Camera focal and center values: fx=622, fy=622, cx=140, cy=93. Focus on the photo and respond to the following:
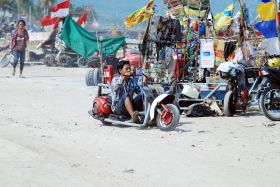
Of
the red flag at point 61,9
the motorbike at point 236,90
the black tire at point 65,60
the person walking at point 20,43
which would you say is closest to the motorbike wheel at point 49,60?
the black tire at point 65,60

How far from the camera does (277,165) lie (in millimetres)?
6750

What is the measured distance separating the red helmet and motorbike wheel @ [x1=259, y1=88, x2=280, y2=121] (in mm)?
2516

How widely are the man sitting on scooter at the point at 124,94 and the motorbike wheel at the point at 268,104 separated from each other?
6.82 feet

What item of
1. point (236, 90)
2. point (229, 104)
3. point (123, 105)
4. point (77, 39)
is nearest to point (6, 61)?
point (77, 39)

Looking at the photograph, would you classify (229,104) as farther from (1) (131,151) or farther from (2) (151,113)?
(1) (131,151)

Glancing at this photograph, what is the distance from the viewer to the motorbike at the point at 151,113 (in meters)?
9.23

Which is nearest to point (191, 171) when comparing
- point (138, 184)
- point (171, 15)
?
point (138, 184)

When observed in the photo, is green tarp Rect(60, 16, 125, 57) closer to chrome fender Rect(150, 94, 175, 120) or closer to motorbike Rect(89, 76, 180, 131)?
motorbike Rect(89, 76, 180, 131)

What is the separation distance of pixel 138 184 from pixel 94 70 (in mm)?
11590

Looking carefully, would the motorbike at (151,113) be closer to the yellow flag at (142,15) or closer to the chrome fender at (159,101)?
the chrome fender at (159,101)

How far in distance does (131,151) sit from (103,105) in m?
2.61

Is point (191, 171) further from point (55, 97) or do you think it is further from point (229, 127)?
point (55, 97)

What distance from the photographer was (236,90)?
441 inches

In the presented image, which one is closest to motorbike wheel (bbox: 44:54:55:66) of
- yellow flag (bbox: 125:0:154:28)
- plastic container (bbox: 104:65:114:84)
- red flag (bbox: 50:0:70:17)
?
red flag (bbox: 50:0:70:17)
